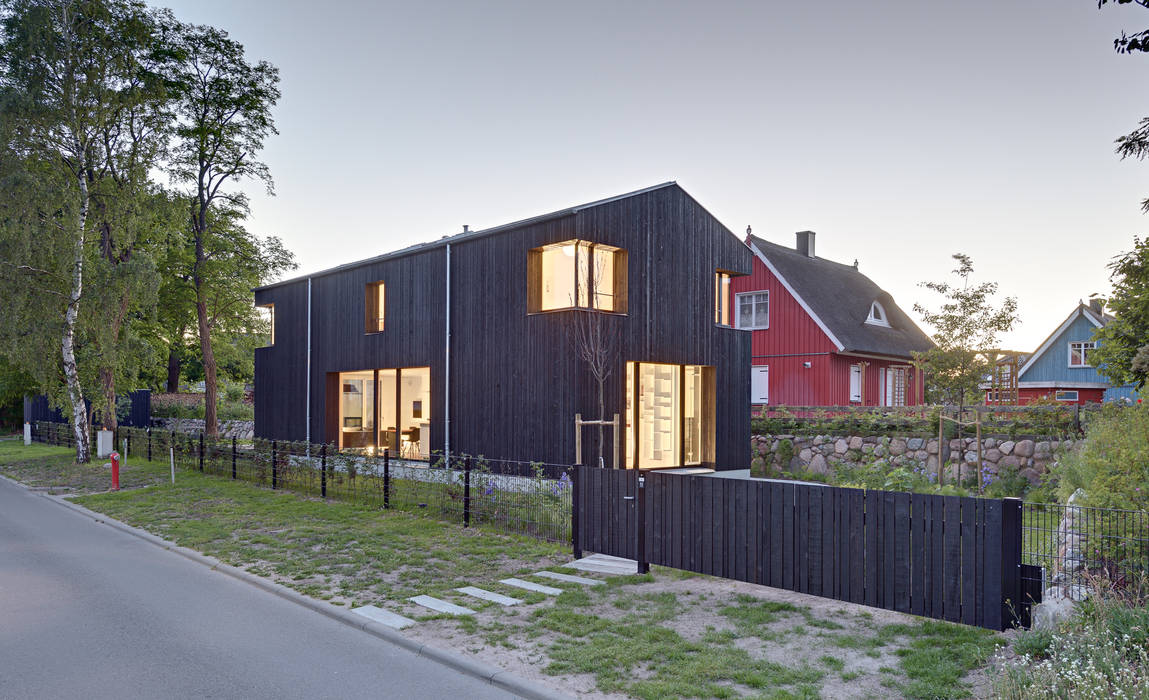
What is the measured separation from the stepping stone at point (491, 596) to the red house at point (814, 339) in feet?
60.5

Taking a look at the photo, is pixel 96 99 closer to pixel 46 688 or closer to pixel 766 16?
pixel 766 16

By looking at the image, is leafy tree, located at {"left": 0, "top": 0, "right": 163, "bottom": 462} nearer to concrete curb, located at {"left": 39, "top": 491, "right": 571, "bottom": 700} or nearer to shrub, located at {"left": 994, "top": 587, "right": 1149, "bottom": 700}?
concrete curb, located at {"left": 39, "top": 491, "right": 571, "bottom": 700}

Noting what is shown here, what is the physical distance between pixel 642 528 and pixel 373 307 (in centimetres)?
1374

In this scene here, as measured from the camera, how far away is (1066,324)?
38.3 m

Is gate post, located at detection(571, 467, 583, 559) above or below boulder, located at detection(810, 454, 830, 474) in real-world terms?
above

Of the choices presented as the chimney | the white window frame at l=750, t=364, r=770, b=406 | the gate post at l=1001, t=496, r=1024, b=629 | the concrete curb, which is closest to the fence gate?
the concrete curb

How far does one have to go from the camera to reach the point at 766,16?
A: 1480 cm

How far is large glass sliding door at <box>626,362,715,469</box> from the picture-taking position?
15875 mm

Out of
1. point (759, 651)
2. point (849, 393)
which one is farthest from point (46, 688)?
point (849, 393)

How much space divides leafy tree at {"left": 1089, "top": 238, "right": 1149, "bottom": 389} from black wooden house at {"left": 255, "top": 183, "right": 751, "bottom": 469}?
7.93 metres

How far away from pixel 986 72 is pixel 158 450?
23.8m

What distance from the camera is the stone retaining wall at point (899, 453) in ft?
49.4

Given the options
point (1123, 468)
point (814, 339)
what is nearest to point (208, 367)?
point (814, 339)

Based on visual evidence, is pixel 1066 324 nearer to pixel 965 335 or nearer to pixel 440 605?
pixel 965 335
